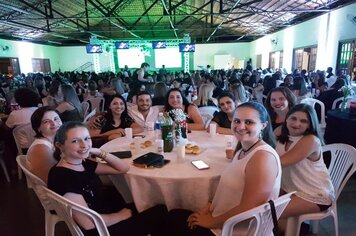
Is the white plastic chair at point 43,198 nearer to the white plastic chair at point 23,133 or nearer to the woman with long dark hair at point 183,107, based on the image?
the white plastic chair at point 23,133

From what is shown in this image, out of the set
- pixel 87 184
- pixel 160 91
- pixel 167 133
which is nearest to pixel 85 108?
pixel 160 91

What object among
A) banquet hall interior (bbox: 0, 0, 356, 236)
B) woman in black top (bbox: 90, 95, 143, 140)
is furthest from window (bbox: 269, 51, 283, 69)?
woman in black top (bbox: 90, 95, 143, 140)

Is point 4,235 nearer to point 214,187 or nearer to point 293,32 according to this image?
point 214,187

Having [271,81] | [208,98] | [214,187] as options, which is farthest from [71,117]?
[271,81]

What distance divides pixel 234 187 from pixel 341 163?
1180 millimetres

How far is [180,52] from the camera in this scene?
16.8 metres

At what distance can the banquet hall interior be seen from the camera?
11.0 feet

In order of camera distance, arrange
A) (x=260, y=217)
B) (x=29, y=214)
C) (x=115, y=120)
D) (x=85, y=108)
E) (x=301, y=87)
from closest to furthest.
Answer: (x=260, y=217) < (x=29, y=214) < (x=115, y=120) < (x=301, y=87) < (x=85, y=108)

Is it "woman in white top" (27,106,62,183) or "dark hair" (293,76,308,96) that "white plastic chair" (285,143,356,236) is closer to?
"woman in white top" (27,106,62,183)

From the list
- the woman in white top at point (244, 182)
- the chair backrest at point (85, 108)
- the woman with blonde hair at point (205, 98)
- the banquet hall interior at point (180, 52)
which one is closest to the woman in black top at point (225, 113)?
the banquet hall interior at point (180, 52)

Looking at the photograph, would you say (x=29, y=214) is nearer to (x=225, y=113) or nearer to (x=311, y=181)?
(x=225, y=113)

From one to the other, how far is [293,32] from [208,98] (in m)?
10.0

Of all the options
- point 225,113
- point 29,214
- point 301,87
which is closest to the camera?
point 29,214

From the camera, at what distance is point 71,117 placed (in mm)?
3646
